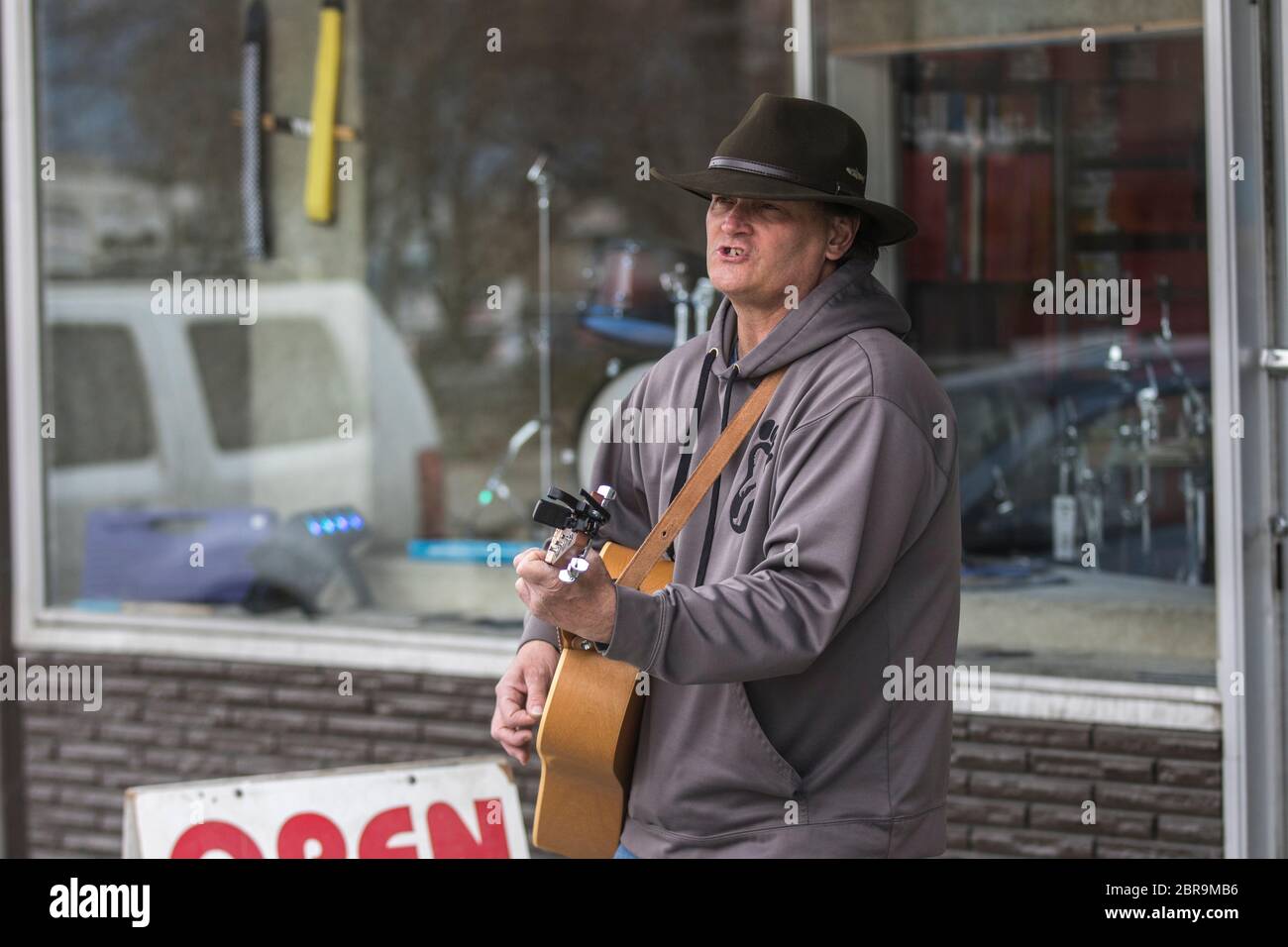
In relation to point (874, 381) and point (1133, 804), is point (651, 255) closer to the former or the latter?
point (1133, 804)

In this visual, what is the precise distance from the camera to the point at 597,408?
535 centimetres

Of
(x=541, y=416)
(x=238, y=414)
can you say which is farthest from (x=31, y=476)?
(x=541, y=416)

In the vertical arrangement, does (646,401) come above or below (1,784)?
above

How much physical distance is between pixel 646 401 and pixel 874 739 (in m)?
0.71

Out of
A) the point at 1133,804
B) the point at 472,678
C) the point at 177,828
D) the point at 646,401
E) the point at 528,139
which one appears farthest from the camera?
the point at 528,139

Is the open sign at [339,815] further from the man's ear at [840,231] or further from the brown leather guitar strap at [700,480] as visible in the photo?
the man's ear at [840,231]

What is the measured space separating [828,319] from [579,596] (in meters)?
0.62

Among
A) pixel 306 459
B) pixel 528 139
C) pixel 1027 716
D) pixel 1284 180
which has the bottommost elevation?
pixel 1027 716

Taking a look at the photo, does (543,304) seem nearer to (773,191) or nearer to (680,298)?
(680,298)

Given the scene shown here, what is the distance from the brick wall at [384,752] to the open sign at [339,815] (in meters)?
0.82

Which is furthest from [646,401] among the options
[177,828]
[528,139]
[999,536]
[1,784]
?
[528,139]

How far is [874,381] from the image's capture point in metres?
2.37

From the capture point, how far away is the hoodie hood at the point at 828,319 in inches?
98.0

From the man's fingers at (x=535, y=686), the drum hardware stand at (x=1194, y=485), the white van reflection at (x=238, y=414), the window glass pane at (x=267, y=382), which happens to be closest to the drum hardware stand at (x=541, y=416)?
the white van reflection at (x=238, y=414)
